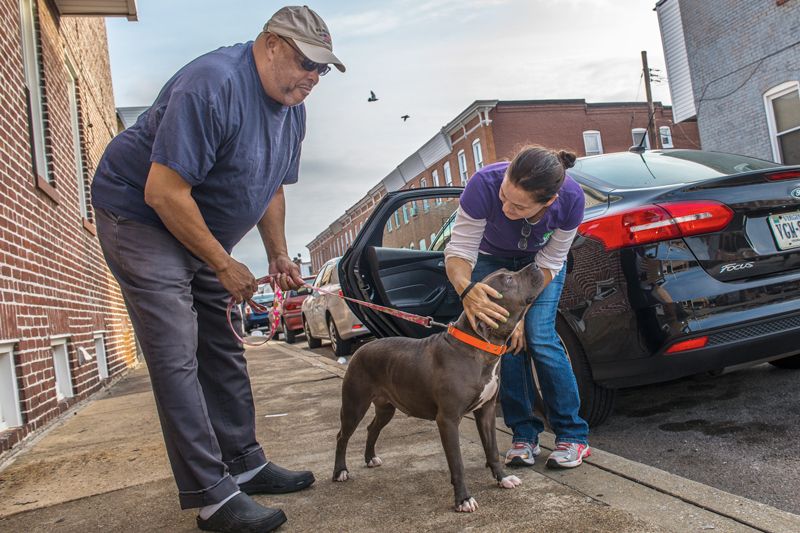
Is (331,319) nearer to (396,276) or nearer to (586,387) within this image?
(396,276)

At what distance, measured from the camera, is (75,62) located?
8.86 m

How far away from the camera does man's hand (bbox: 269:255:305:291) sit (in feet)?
10.6

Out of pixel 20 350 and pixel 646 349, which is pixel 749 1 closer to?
pixel 646 349

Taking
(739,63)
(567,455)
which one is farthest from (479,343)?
(739,63)

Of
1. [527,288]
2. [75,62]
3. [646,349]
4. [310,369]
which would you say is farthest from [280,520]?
[75,62]

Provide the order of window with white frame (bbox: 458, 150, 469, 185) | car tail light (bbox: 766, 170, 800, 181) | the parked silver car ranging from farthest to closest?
window with white frame (bbox: 458, 150, 469, 185) < the parked silver car < car tail light (bbox: 766, 170, 800, 181)

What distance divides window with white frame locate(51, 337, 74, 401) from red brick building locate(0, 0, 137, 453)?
10 mm

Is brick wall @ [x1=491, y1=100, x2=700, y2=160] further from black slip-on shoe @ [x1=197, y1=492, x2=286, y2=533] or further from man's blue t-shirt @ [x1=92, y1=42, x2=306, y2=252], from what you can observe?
black slip-on shoe @ [x1=197, y1=492, x2=286, y2=533]

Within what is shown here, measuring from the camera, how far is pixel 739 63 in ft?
51.4

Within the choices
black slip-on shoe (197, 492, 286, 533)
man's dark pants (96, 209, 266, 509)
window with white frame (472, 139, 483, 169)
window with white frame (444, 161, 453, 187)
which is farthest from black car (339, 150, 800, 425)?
→ window with white frame (444, 161, 453, 187)

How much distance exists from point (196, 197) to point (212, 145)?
302mm

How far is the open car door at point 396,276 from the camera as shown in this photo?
197 inches

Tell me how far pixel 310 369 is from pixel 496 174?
19.0 ft

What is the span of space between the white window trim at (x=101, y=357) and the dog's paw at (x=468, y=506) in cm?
672
